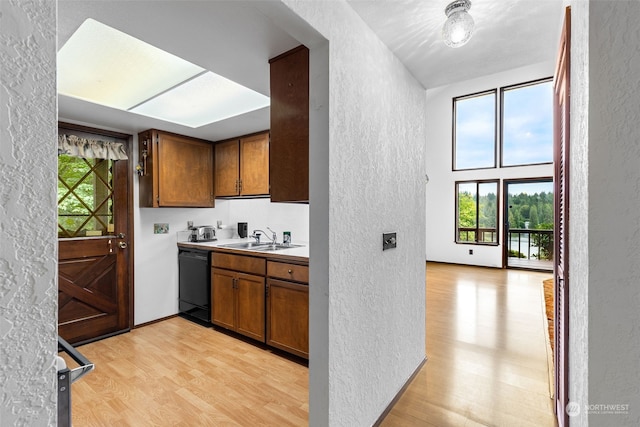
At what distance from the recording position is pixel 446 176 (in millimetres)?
7582

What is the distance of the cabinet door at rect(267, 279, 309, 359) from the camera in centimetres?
252

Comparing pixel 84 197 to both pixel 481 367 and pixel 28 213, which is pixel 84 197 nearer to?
pixel 28 213

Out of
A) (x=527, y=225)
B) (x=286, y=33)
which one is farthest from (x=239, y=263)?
(x=527, y=225)

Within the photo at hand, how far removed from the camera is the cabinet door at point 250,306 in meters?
2.84

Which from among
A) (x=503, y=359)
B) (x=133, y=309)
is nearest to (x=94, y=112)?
(x=133, y=309)

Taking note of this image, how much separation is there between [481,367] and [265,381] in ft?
5.69

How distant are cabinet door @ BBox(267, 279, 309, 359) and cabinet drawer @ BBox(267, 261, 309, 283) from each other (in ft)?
0.17

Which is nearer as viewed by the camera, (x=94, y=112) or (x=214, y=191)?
(x=94, y=112)

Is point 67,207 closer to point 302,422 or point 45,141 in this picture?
point 302,422

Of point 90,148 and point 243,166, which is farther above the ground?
point 90,148

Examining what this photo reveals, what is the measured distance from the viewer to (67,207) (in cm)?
290

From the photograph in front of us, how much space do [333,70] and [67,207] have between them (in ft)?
9.75

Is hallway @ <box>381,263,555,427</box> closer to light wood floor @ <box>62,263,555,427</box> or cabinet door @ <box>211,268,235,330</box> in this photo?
light wood floor @ <box>62,263,555,427</box>

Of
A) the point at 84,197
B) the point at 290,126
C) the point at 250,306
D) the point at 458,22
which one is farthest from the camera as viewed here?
the point at 84,197
